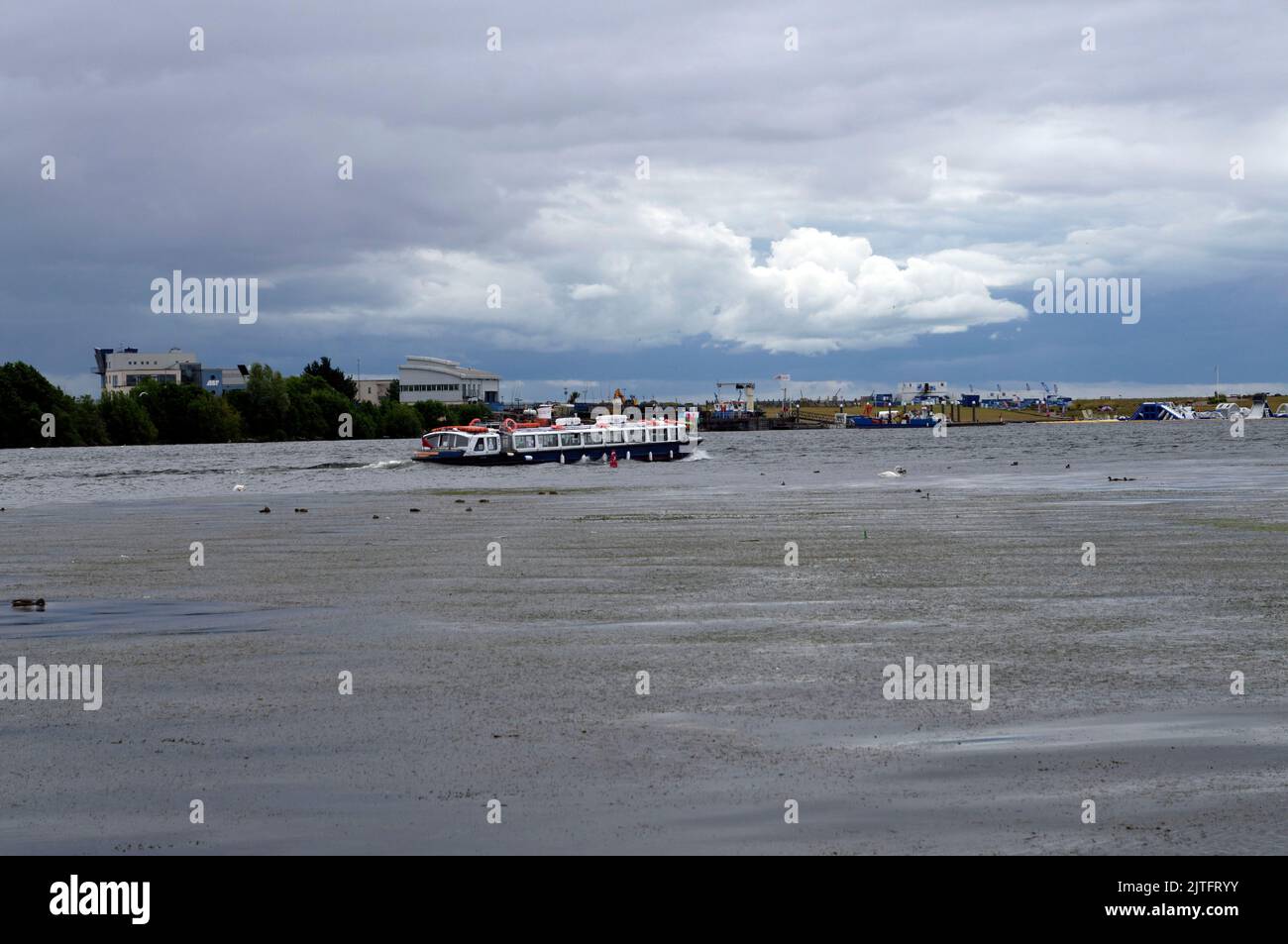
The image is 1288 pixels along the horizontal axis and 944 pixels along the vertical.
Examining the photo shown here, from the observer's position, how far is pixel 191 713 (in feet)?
48.6

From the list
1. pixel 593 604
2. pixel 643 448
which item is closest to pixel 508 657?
pixel 593 604

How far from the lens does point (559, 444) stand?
4515 inches

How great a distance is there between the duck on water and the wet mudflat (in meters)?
70.2

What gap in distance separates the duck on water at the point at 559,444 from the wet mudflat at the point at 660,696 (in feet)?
230

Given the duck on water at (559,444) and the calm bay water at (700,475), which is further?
the duck on water at (559,444)

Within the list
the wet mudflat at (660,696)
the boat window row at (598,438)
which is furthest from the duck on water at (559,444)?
the wet mudflat at (660,696)

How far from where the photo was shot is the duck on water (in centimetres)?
10781

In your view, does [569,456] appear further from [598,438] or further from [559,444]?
[598,438]

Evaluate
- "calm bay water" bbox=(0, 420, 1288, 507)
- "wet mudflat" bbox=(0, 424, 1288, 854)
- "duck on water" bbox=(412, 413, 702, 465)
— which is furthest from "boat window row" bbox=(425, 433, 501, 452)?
"wet mudflat" bbox=(0, 424, 1288, 854)

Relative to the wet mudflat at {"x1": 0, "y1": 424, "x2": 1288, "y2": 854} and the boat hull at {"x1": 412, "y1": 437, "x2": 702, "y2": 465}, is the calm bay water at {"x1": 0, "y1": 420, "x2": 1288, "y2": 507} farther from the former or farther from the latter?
the wet mudflat at {"x1": 0, "y1": 424, "x2": 1288, "y2": 854}

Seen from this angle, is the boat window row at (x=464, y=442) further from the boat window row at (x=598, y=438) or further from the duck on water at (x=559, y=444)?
the boat window row at (x=598, y=438)

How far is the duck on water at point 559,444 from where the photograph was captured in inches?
4245

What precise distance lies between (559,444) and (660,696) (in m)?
99.7
